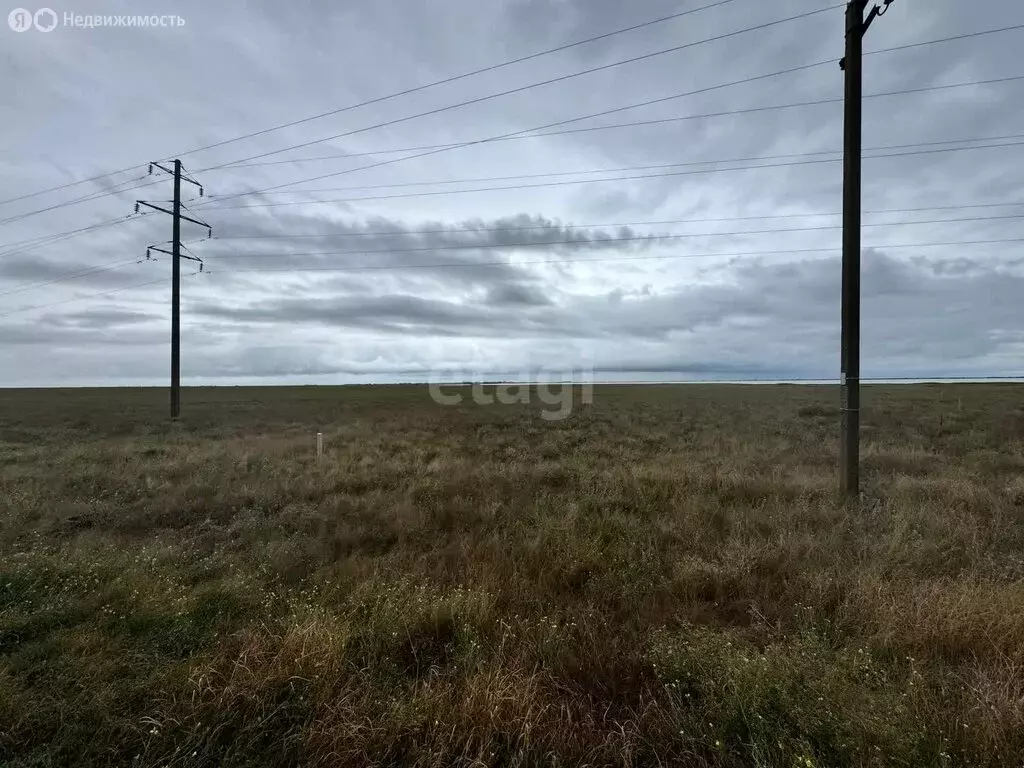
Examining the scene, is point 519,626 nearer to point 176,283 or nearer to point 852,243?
point 852,243

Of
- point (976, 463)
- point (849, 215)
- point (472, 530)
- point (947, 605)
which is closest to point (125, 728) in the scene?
point (472, 530)

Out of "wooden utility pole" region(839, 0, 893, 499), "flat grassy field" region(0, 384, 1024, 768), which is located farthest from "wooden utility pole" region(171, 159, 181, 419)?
"wooden utility pole" region(839, 0, 893, 499)

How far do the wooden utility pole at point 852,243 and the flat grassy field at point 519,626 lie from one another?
1.13m

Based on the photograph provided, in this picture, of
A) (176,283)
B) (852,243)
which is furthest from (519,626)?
(176,283)

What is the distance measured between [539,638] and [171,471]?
1100cm

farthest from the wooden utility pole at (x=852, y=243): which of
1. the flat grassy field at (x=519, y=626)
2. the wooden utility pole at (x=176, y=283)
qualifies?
the wooden utility pole at (x=176, y=283)

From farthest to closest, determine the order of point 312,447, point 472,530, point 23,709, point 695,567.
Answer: point 312,447, point 472,530, point 695,567, point 23,709

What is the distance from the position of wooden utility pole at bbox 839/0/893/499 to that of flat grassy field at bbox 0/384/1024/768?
113 cm

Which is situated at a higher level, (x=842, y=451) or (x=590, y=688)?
(x=842, y=451)

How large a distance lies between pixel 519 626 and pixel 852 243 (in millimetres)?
7479

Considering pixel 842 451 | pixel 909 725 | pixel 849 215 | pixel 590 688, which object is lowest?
pixel 590 688

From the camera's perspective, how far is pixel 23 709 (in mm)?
2998

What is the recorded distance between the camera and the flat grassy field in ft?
9.27

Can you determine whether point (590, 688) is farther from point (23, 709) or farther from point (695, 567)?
point (23, 709)
